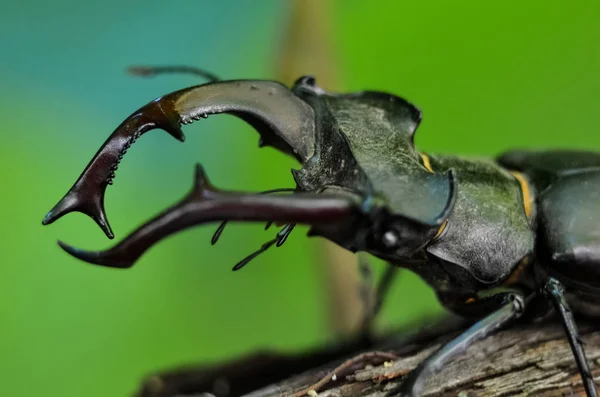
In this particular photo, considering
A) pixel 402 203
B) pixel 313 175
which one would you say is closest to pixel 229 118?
pixel 313 175

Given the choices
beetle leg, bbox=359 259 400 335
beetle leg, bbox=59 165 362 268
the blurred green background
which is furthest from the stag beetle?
the blurred green background

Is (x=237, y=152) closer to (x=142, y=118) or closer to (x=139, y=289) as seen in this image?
(x=139, y=289)

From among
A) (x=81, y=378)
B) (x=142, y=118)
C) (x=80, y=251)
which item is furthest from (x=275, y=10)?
(x=80, y=251)

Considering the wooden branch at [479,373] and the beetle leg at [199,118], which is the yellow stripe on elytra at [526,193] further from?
the beetle leg at [199,118]

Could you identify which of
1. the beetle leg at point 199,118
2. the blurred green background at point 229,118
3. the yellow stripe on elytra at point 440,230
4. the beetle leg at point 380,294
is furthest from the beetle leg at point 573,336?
the blurred green background at point 229,118

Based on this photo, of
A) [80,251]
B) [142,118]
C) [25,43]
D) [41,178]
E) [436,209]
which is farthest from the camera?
[25,43]

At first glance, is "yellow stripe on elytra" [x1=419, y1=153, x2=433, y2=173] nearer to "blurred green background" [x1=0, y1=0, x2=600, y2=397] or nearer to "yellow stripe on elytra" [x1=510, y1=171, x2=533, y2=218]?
"yellow stripe on elytra" [x1=510, y1=171, x2=533, y2=218]
